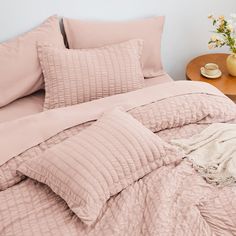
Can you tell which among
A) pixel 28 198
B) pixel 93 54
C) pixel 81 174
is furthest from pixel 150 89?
pixel 28 198

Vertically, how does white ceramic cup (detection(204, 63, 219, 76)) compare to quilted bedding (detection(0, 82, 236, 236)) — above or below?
above

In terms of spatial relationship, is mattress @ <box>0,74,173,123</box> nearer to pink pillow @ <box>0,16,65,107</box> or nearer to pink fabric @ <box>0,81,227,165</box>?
pink pillow @ <box>0,16,65,107</box>

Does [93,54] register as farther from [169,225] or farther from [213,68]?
[169,225]

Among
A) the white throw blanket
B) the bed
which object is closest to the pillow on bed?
the bed

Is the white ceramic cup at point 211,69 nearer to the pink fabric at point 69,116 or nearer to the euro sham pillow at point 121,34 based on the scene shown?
the euro sham pillow at point 121,34

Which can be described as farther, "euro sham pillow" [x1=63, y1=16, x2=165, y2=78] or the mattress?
"euro sham pillow" [x1=63, y1=16, x2=165, y2=78]

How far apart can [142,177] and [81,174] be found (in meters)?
0.25

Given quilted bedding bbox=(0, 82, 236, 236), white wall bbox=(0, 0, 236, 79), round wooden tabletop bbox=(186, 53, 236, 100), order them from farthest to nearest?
1. round wooden tabletop bbox=(186, 53, 236, 100)
2. white wall bbox=(0, 0, 236, 79)
3. quilted bedding bbox=(0, 82, 236, 236)

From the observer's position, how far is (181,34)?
7.90 feet

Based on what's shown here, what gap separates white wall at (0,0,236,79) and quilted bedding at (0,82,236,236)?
1.96 ft

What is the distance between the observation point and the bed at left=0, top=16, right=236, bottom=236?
1236mm

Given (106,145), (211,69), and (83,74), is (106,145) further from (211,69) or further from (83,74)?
(211,69)

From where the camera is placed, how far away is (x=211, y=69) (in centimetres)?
222

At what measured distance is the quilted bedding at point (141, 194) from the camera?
121cm
